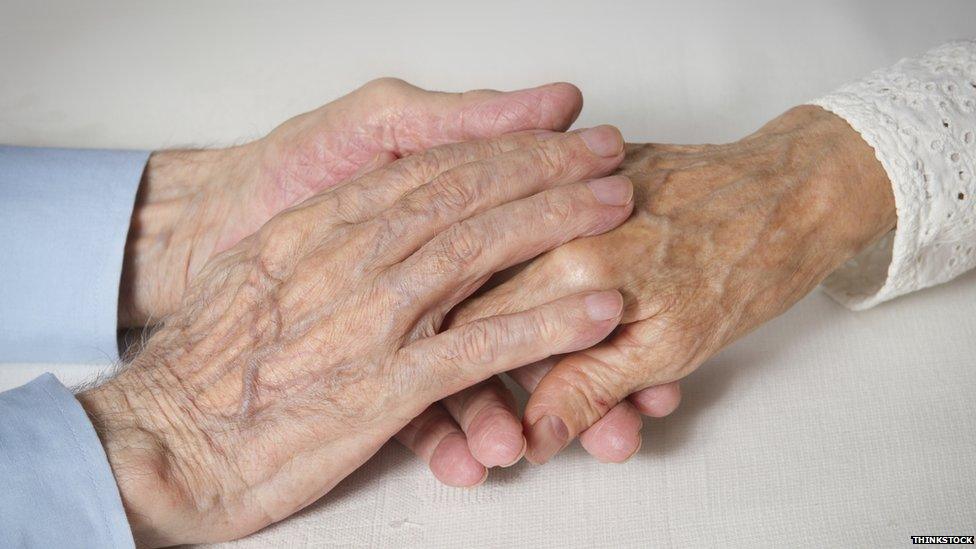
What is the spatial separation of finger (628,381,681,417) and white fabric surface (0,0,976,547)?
5 centimetres

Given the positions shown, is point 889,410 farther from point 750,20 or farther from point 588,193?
point 750,20

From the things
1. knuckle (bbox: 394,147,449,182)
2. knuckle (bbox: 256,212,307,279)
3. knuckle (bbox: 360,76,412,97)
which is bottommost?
knuckle (bbox: 256,212,307,279)

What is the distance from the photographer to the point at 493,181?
3.24 ft

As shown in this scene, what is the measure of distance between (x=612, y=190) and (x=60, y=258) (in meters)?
0.69

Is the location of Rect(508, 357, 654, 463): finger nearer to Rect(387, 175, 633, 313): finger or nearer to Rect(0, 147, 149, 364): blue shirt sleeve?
Rect(387, 175, 633, 313): finger

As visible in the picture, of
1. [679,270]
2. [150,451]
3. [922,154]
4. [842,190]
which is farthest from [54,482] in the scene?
[922,154]

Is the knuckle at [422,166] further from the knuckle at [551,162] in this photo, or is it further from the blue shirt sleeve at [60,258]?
the blue shirt sleeve at [60,258]

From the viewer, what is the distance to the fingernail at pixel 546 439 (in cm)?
95

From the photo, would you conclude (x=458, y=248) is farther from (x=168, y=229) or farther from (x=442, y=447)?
→ (x=168, y=229)

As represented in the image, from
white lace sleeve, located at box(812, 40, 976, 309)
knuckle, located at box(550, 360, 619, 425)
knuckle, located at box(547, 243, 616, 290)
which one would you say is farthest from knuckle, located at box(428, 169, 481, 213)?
white lace sleeve, located at box(812, 40, 976, 309)

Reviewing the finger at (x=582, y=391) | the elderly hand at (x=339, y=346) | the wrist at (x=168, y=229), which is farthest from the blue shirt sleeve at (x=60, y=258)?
the finger at (x=582, y=391)

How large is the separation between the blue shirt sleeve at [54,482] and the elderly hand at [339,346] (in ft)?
0.08

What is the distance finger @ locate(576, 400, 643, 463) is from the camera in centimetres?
97

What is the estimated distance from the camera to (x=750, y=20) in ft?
5.32
